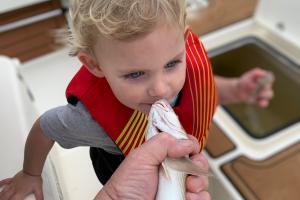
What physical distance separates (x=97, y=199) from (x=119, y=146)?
12cm

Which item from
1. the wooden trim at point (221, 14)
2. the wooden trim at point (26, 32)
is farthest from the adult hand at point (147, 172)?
the wooden trim at point (221, 14)

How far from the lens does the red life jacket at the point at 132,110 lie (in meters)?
0.54

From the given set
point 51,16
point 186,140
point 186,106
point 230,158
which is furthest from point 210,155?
point 51,16

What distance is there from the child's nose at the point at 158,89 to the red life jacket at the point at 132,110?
87mm

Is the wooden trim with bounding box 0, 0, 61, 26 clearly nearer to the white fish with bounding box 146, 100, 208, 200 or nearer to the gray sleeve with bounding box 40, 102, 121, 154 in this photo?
the gray sleeve with bounding box 40, 102, 121, 154

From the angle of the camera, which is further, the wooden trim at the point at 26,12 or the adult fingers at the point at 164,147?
the wooden trim at the point at 26,12

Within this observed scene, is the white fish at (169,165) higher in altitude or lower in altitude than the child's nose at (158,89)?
lower

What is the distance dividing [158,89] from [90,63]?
0.10m

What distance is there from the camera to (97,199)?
478 mm

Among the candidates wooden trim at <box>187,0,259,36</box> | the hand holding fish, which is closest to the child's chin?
the hand holding fish

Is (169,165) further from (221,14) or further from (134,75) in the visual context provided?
(221,14)

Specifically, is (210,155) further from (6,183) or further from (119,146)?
(6,183)

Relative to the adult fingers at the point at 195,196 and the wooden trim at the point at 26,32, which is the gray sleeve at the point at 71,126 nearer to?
the adult fingers at the point at 195,196

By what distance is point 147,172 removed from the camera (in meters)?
0.46
